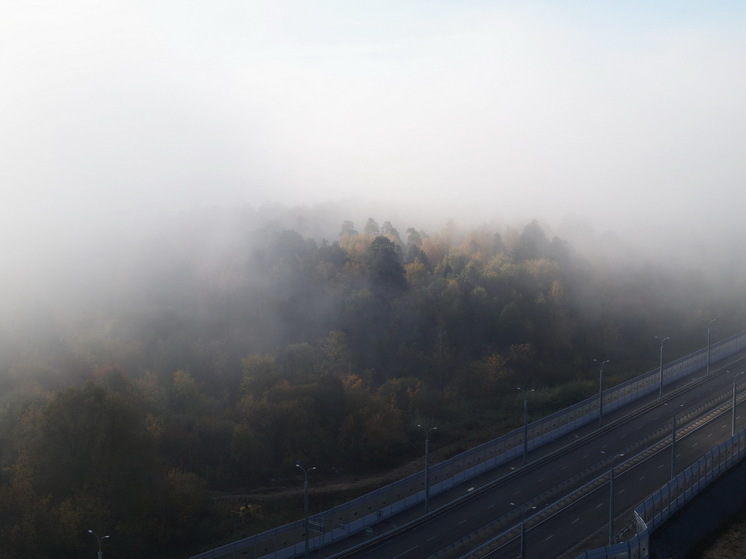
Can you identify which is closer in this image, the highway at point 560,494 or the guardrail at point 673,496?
the guardrail at point 673,496

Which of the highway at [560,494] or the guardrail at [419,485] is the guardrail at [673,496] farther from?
the guardrail at [419,485]

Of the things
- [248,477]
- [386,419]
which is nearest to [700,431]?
[386,419]

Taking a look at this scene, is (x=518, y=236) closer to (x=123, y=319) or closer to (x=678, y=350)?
(x=678, y=350)

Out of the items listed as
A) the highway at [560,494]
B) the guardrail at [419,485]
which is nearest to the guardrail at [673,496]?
the highway at [560,494]

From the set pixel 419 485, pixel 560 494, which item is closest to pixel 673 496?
pixel 560 494

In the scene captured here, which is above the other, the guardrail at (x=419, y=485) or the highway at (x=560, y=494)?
the guardrail at (x=419, y=485)

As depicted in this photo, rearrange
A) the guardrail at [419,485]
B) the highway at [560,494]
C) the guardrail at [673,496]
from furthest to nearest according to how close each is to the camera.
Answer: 1. the highway at [560,494]
2. the guardrail at [419,485]
3. the guardrail at [673,496]
